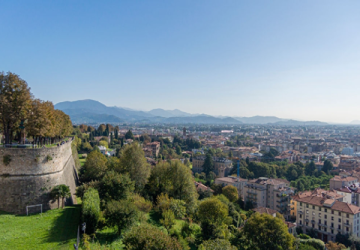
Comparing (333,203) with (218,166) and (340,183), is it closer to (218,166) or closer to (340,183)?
(340,183)

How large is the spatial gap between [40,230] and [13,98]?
34.9ft

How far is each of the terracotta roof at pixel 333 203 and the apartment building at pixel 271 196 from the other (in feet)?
15.9

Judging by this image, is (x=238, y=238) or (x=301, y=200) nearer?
(x=238, y=238)

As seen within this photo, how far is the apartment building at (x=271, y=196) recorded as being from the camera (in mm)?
47656

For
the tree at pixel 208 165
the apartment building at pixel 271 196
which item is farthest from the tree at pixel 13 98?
the tree at pixel 208 165

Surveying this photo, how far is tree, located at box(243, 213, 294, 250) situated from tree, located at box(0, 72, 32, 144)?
74.2 ft

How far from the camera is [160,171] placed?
29.4 m

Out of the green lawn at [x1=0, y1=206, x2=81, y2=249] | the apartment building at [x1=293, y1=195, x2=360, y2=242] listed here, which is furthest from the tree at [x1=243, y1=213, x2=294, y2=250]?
the apartment building at [x1=293, y1=195, x2=360, y2=242]

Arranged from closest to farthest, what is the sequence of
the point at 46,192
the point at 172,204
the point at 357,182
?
the point at 46,192 < the point at 172,204 < the point at 357,182

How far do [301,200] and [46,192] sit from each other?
129ft

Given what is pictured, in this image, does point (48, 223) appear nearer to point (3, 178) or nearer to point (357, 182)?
point (3, 178)

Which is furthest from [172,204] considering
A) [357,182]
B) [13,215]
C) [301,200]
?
[357,182]

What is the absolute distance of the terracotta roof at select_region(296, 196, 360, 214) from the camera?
37.8 m

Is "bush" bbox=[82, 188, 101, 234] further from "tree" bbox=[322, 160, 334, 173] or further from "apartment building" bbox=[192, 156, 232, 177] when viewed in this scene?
"tree" bbox=[322, 160, 334, 173]
